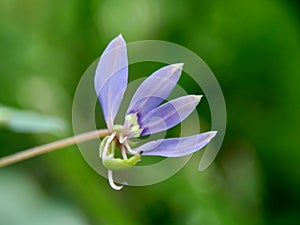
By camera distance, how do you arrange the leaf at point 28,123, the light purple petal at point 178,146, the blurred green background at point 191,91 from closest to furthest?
1. the light purple petal at point 178,146
2. the leaf at point 28,123
3. the blurred green background at point 191,91

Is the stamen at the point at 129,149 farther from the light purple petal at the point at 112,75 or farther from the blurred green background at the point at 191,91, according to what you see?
the blurred green background at the point at 191,91

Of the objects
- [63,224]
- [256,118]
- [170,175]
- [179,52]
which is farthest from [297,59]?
[63,224]

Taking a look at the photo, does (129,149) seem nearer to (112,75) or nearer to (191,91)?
(112,75)

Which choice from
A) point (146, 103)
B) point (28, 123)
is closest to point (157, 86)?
point (146, 103)

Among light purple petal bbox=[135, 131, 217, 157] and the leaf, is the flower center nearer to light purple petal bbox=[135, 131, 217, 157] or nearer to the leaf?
light purple petal bbox=[135, 131, 217, 157]

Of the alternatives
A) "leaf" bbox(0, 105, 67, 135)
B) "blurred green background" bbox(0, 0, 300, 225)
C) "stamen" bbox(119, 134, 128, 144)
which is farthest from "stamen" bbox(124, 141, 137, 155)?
"blurred green background" bbox(0, 0, 300, 225)

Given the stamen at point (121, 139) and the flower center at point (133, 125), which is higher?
the flower center at point (133, 125)

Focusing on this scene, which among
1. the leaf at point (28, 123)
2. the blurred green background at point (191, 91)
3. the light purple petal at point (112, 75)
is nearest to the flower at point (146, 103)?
the light purple petal at point (112, 75)

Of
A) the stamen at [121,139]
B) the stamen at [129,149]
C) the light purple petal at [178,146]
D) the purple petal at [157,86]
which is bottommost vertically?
the light purple petal at [178,146]
